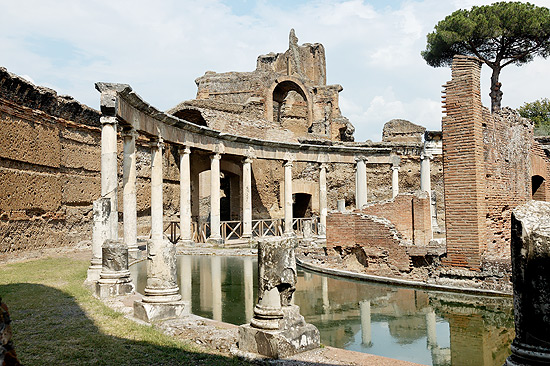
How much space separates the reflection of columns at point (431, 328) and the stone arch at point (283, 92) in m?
22.6

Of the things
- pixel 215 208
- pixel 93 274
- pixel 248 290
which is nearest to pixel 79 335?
pixel 93 274

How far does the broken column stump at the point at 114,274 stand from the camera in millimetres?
7759

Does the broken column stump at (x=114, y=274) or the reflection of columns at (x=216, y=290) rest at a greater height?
the broken column stump at (x=114, y=274)

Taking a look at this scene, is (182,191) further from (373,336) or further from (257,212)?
(373,336)

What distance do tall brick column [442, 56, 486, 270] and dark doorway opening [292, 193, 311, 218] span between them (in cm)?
1703

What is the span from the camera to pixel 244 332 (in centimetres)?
494

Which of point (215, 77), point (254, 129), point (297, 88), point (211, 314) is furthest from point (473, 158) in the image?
point (215, 77)

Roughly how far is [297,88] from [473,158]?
76.2 feet

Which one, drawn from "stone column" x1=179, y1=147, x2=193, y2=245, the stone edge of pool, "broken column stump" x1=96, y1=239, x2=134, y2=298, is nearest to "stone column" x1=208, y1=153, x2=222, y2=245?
"stone column" x1=179, y1=147, x2=193, y2=245

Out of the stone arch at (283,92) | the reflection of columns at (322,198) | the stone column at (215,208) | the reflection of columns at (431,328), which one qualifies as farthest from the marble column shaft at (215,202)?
the reflection of columns at (431,328)

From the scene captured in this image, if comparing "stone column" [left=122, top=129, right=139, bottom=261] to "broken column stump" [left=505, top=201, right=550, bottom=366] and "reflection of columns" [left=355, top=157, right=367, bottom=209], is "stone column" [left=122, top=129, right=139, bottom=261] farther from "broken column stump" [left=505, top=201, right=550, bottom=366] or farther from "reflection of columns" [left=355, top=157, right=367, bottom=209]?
"reflection of columns" [left=355, top=157, right=367, bottom=209]

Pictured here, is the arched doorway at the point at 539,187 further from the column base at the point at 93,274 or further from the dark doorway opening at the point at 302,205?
the dark doorway opening at the point at 302,205

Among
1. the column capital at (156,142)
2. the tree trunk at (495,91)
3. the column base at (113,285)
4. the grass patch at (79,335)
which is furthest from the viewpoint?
the tree trunk at (495,91)

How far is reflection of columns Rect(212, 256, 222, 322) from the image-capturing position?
7373 millimetres
